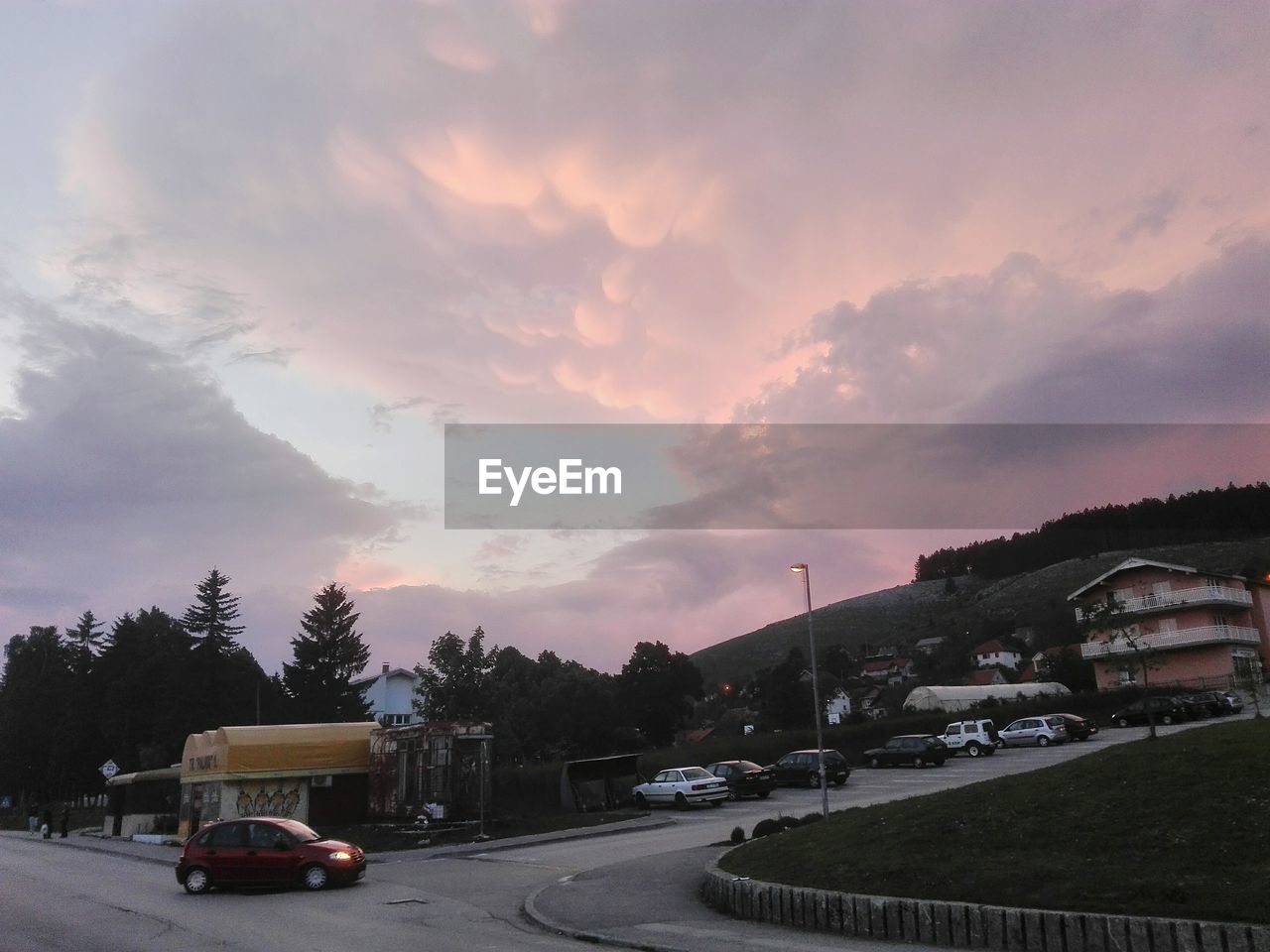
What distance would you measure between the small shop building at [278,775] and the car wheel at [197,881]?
50.9ft

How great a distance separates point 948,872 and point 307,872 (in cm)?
1419

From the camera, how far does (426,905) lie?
18.3 m

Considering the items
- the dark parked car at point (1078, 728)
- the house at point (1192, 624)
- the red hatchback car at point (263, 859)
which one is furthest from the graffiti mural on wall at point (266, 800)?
the house at point (1192, 624)

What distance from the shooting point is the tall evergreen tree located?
95062mm

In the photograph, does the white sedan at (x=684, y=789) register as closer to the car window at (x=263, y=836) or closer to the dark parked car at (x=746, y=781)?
the dark parked car at (x=746, y=781)

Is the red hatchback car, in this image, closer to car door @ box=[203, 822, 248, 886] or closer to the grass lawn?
car door @ box=[203, 822, 248, 886]

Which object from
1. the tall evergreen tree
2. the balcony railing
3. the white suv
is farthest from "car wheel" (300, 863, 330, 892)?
the tall evergreen tree

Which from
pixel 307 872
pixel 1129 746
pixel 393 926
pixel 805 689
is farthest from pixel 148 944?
pixel 805 689

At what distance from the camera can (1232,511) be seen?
17000cm

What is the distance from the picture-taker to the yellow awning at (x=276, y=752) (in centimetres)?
3625

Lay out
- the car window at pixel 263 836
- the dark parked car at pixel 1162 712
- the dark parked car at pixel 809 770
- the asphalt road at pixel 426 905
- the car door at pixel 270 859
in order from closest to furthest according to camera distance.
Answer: the asphalt road at pixel 426 905 < the car door at pixel 270 859 < the car window at pixel 263 836 < the dark parked car at pixel 809 770 < the dark parked car at pixel 1162 712

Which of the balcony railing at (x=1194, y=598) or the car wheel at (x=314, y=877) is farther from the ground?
the balcony railing at (x=1194, y=598)

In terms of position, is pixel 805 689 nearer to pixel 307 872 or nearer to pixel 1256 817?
pixel 307 872

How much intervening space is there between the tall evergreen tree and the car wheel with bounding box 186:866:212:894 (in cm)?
7483
